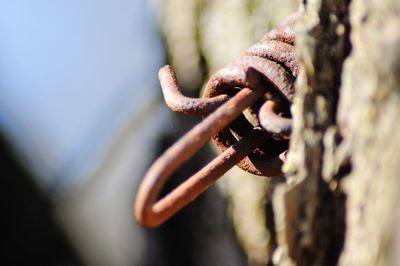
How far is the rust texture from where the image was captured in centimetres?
44

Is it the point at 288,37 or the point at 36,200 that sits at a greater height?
the point at 288,37

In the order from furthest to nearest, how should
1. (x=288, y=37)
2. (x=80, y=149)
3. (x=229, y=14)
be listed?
(x=80, y=149), (x=229, y=14), (x=288, y=37)

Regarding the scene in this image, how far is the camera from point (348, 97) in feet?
1.48

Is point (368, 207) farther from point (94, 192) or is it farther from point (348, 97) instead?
point (94, 192)

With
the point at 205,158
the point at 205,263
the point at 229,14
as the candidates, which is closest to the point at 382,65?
the point at 229,14

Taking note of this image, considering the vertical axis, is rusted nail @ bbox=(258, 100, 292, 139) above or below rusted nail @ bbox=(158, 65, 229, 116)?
below

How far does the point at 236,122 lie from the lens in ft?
1.78

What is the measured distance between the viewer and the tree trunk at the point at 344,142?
422mm

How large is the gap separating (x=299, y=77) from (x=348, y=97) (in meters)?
0.05

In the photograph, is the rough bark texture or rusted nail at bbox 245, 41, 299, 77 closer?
the rough bark texture

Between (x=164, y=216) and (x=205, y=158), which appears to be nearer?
(x=164, y=216)

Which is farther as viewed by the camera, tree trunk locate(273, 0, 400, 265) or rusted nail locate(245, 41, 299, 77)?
rusted nail locate(245, 41, 299, 77)

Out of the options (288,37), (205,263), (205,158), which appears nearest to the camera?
(288,37)

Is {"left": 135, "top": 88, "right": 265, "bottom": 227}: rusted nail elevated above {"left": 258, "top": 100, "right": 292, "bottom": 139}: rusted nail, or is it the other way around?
{"left": 135, "top": 88, "right": 265, "bottom": 227}: rusted nail
